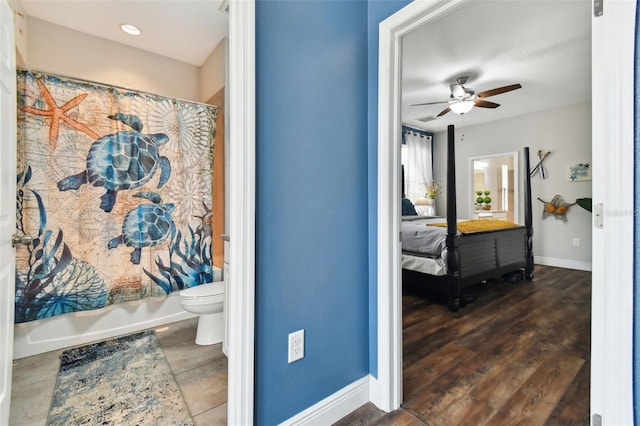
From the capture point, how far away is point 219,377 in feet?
6.20

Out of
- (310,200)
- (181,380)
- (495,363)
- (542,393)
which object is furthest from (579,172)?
(181,380)

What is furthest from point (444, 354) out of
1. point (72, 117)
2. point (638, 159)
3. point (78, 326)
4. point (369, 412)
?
point (72, 117)

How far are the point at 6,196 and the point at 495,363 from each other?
2.76m

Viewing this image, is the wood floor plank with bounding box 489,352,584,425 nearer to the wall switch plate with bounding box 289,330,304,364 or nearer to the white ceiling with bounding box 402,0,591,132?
the wall switch plate with bounding box 289,330,304,364

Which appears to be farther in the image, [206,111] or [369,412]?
[206,111]

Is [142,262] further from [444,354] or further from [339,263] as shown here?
[444,354]

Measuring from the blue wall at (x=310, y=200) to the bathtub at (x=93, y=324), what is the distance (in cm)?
184

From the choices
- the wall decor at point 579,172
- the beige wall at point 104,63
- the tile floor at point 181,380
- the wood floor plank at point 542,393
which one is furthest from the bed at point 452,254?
the beige wall at point 104,63

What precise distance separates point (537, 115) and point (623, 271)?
5.41 metres

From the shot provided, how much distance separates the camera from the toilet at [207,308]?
7.29 ft

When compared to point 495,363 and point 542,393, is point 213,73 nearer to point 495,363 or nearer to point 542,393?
point 495,363

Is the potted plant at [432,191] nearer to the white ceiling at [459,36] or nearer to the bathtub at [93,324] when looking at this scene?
the white ceiling at [459,36]

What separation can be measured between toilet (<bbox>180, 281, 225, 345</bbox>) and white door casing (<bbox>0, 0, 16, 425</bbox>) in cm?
105

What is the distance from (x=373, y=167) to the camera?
163cm
